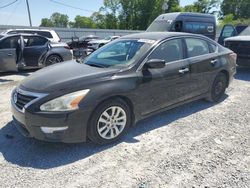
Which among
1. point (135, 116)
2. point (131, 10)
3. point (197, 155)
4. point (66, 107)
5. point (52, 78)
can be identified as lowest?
point (197, 155)

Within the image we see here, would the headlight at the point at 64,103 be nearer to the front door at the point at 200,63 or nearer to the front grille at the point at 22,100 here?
the front grille at the point at 22,100

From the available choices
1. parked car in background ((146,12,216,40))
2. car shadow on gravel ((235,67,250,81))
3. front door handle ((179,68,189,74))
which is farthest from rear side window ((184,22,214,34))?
front door handle ((179,68,189,74))

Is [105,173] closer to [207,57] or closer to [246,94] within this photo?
[207,57]

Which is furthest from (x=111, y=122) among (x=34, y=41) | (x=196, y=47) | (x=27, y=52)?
(x=34, y=41)

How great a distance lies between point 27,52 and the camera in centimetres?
893

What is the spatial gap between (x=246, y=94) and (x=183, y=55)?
2404 millimetres

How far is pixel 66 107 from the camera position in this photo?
3244 millimetres

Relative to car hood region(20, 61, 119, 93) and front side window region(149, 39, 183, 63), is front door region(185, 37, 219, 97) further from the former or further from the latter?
car hood region(20, 61, 119, 93)

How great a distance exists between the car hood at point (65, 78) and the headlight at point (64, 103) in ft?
0.44

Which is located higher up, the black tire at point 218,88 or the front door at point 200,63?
the front door at point 200,63

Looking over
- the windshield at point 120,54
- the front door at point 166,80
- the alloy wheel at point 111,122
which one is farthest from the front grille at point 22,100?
the front door at point 166,80

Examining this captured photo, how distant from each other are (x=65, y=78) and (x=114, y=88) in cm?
68

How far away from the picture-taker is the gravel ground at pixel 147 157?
114 inches

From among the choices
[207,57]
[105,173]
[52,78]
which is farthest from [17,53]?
[105,173]
